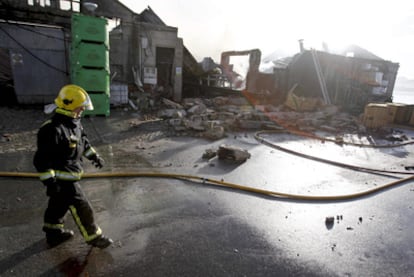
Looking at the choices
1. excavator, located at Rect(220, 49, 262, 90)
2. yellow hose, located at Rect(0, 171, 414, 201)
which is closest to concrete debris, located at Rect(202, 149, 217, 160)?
yellow hose, located at Rect(0, 171, 414, 201)

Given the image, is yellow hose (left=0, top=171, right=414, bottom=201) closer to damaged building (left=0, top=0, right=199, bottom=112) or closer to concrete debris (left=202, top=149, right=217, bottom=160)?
concrete debris (left=202, top=149, right=217, bottom=160)

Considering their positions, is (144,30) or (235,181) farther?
(144,30)

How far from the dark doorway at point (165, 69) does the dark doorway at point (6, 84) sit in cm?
647

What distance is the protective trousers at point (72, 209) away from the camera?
246 centimetres

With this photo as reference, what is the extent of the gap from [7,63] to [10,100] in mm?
2508

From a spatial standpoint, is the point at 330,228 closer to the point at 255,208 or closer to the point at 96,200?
the point at 255,208

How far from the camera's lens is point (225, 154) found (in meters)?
5.67

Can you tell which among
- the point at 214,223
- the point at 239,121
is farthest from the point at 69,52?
the point at 214,223

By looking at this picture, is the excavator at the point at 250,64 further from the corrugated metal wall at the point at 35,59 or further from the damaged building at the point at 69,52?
the corrugated metal wall at the point at 35,59

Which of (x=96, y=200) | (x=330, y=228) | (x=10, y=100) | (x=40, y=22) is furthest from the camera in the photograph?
(x=40, y=22)

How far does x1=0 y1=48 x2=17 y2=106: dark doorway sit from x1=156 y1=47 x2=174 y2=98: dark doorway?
6470mm

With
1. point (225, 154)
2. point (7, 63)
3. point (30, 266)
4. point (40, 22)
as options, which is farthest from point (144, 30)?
point (30, 266)

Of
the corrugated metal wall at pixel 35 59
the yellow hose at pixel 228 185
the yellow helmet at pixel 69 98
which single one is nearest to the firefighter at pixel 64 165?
the yellow helmet at pixel 69 98

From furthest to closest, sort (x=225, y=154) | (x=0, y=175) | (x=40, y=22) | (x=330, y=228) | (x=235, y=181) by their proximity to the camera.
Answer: (x=40, y=22), (x=225, y=154), (x=235, y=181), (x=0, y=175), (x=330, y=228)
